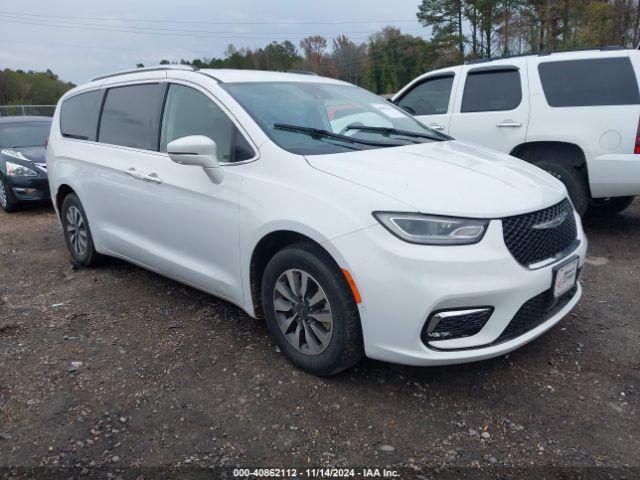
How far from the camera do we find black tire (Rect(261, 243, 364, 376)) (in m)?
2.71

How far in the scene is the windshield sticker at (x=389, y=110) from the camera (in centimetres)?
413

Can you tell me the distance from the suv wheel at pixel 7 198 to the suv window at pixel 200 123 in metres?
5.66

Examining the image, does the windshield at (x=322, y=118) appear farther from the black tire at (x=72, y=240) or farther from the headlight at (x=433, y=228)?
the black tire at (x=72, y=240)

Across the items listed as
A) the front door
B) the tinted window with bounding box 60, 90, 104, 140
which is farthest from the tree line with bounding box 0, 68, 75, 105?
the front door

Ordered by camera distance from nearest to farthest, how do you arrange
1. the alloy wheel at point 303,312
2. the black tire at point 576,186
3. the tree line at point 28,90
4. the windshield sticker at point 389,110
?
the alloy wheel at point 303,312 → the windshield sticker at point 389,110 → the black tire at point 576,186 → the tree line at point 28,90

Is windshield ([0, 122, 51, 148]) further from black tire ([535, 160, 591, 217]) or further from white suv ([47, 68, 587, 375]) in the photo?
black tire ([535, 160, 591, 217])

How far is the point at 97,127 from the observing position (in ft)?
15.1

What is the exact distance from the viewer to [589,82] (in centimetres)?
541

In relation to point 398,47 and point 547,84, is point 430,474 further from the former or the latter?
point 398,47

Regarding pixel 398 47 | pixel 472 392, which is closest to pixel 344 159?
pixel 472 392

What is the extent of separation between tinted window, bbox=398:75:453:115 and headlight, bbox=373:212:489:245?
14.0ft

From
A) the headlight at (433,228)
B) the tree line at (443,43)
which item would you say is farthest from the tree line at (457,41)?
the headlight at (433,228)

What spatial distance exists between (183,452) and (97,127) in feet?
10.3

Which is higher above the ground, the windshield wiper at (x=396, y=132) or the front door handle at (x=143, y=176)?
the windshield wiper at (x=396, y=132)
